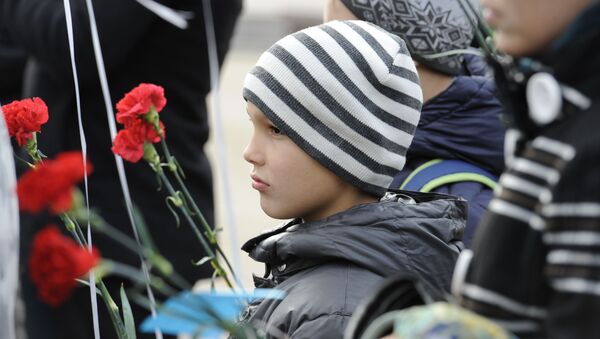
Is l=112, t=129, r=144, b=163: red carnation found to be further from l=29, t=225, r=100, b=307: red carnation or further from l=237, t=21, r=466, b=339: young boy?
l=29, t=225, r=100, b=307: red carnation

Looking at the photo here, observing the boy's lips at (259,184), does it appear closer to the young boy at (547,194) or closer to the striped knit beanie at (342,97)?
the striped knit beanie at (342,97)

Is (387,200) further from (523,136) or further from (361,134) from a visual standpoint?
(523,136)

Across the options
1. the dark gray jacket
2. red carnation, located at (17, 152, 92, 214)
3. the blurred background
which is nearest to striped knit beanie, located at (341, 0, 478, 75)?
the dark gray jacket

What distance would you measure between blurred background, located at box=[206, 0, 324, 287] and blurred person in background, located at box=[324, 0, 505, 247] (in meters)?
2.56

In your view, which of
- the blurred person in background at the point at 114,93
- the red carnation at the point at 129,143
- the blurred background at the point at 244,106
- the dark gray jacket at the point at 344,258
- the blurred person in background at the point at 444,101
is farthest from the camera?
the blurred background at the point at 244,106

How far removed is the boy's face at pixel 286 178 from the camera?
2.08 meters

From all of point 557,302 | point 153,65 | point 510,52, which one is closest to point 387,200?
point 510,52

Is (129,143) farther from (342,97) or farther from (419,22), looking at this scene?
(419,22)

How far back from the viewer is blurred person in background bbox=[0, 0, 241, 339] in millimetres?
3395

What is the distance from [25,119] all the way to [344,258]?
0.52m

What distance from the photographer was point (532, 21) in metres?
1.31

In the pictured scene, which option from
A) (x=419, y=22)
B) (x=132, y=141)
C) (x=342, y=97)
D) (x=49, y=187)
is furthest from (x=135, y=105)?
(x=419, y=22)

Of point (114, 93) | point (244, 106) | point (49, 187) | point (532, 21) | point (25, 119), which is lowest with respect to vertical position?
point (244, 106)


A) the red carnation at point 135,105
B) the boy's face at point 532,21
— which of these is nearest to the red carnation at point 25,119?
the red carnation at point 135,105
